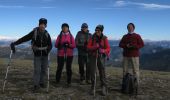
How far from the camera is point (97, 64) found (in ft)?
55.2

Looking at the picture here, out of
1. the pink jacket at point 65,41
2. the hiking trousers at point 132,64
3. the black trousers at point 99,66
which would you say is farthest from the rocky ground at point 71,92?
the pink jacket at point 65,41

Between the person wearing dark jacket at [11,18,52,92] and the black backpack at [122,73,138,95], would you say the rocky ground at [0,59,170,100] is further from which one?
the person wearing dark jacket at [11,18,52,92]

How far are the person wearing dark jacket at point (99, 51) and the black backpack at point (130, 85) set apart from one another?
47.9 inches

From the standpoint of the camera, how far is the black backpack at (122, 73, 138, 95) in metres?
17.0

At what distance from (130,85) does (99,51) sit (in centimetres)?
233

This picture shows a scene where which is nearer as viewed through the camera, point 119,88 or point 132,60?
point 132,60

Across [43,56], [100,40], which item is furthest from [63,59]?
[100,40]

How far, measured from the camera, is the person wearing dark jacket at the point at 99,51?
1644 centimetres

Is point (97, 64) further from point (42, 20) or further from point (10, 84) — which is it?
point (10, 84)

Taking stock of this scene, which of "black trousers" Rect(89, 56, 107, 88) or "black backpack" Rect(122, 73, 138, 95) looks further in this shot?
"black backpack" Rect(122, 73, 138, 95)

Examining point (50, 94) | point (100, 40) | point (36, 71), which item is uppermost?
point (100, 40)

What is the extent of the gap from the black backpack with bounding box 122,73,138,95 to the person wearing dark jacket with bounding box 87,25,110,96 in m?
1.22

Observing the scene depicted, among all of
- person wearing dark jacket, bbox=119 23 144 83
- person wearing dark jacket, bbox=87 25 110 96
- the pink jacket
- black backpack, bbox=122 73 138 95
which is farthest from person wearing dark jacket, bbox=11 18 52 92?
black backpack, bbox=122 73 138 95

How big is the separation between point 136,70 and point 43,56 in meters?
4.69
